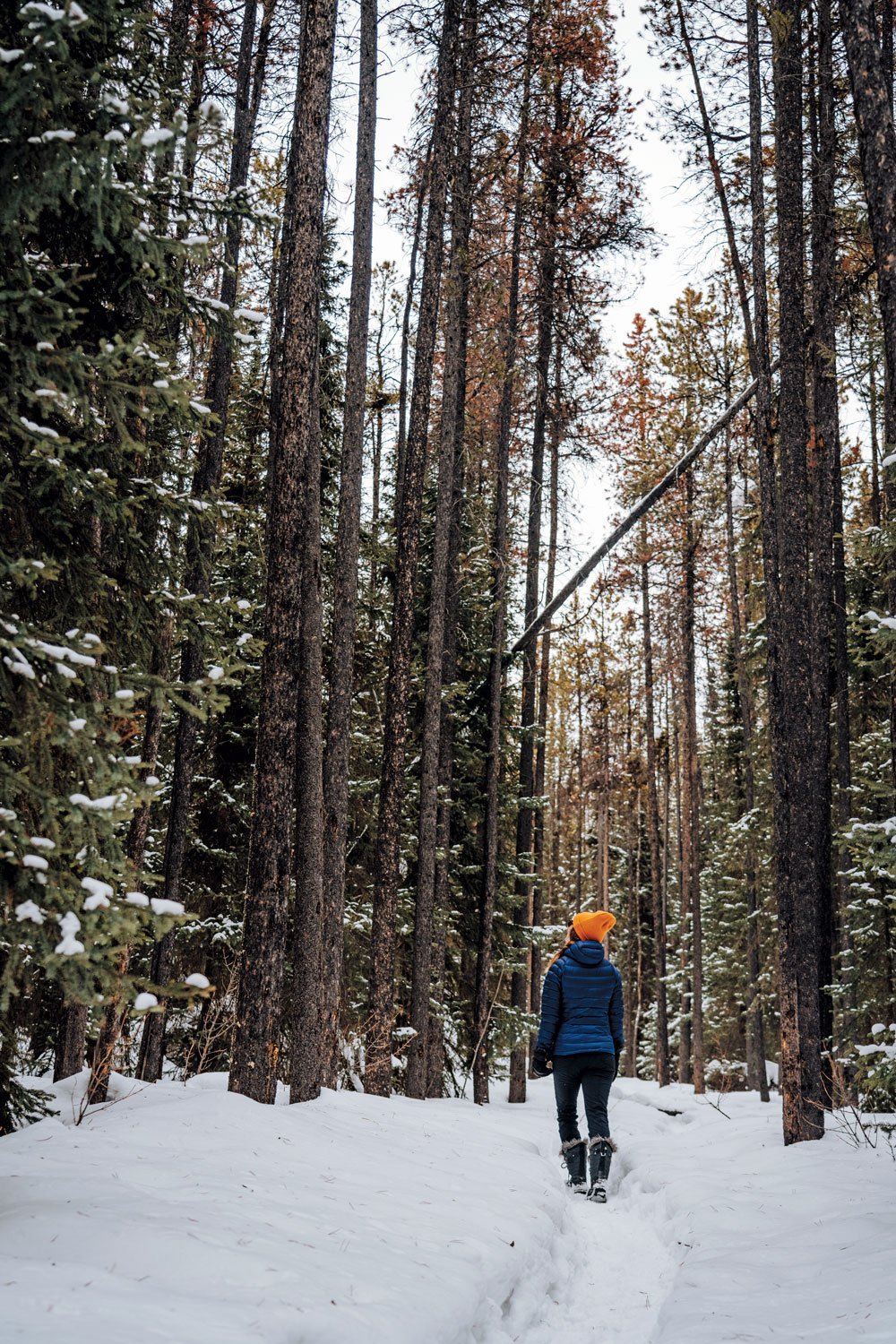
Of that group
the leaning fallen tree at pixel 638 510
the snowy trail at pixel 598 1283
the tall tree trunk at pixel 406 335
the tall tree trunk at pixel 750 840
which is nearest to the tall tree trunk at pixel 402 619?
the tall tree trunk at pixel 406 335

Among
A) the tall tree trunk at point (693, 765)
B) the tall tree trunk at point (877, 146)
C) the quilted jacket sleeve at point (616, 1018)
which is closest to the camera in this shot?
the tall tree trunk at point (877, 146)

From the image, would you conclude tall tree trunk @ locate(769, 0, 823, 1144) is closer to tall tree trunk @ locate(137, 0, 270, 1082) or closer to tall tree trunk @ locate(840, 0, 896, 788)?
tall tree trunk @ locate(840, 0, 896, 788)

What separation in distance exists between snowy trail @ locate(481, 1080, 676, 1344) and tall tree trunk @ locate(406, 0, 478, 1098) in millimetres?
4628

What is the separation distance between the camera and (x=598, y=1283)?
5562 millimetres

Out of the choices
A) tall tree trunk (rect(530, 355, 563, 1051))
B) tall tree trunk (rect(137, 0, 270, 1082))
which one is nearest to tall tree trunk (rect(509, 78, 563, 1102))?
tall tree trunk (rect(530, 355, 563, 1051))

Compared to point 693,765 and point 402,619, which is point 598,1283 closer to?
point 402,619

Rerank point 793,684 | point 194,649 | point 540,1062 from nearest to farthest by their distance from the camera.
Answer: point 540,1062 < point 793,684 < point 194,649

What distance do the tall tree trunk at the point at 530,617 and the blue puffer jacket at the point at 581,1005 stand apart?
323 inches

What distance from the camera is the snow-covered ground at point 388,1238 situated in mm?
3126

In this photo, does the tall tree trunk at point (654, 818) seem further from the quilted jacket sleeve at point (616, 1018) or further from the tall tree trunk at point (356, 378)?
the quilted jacket sleeve at point (616, 1018)

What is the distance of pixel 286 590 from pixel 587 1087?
Result: 193 inches

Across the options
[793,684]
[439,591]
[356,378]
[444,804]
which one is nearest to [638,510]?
[439,591]

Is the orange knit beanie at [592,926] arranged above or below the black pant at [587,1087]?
above

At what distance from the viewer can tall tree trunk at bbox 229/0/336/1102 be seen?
709 centimetres
